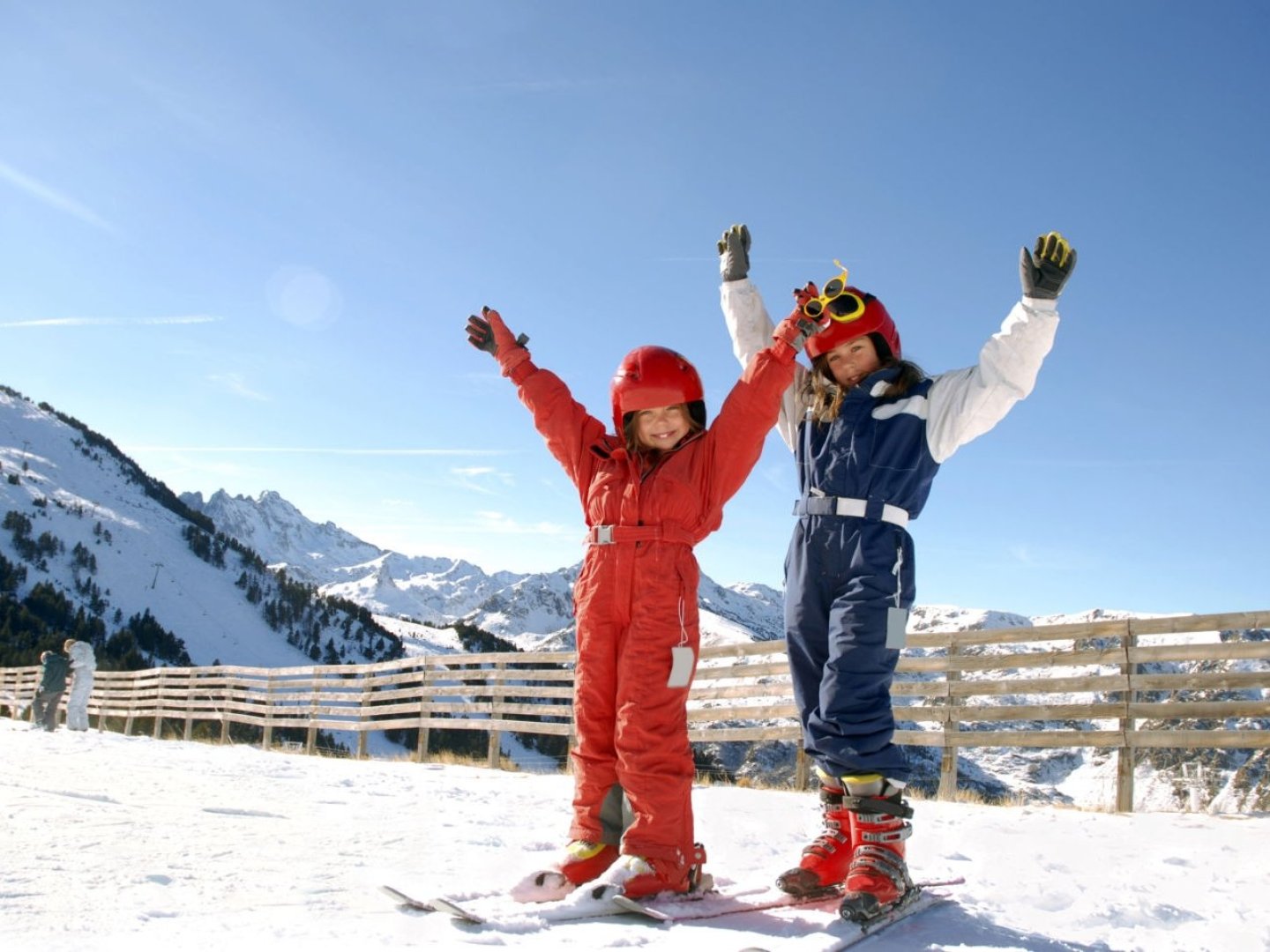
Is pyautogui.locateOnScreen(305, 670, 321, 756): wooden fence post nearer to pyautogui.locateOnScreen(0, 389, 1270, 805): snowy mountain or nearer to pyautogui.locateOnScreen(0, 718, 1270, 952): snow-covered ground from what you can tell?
pyautogui.locateOnScreen(0, 718, 1270, 952): snow-covered ground

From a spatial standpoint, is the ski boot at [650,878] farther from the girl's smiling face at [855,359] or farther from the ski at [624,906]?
the girl's smiling face at [855,359]

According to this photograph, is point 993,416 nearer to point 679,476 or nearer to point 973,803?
point 679,476

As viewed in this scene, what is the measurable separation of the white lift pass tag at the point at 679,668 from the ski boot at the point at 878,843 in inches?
20.4

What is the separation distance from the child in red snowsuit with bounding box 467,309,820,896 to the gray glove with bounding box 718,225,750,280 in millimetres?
A: 470

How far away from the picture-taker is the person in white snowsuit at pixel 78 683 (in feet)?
50.2

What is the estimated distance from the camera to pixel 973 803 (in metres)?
5.61

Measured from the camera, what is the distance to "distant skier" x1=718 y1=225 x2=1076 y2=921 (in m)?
2.47

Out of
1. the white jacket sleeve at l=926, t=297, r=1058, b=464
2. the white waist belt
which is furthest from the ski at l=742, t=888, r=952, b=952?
the white jacket sleeve at l=926, t=297, r=1058, b=464

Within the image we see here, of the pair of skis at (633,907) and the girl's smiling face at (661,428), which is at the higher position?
the girl's smiling face at (661,428)

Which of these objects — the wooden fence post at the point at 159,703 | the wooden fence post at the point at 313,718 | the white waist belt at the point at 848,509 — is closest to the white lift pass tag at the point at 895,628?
the white waist belt at the point at 848,509

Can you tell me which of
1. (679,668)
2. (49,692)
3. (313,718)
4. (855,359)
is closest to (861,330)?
(855,359)

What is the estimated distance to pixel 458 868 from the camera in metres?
2.93

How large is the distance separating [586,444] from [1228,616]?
4.72m

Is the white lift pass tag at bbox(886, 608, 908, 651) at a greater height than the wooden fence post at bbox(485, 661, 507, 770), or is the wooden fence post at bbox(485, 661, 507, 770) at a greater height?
the white lift pass tag at bbox(886, 608, 908, 651)
